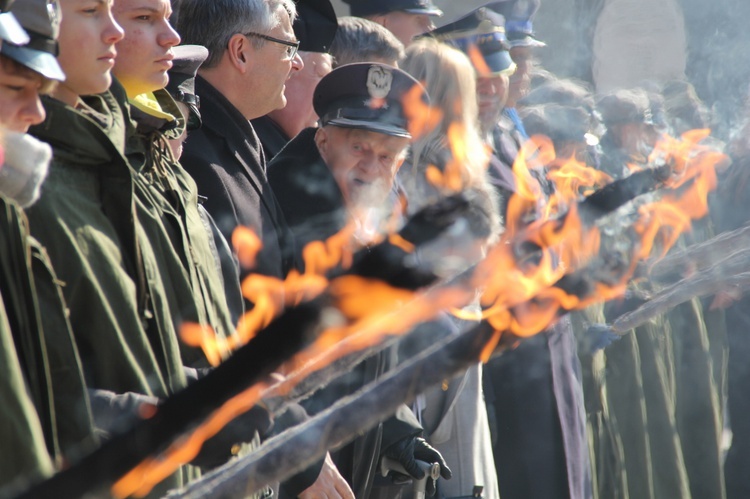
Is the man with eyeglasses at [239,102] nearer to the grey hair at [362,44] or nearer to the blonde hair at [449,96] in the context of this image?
the blonde hair at [449,96]

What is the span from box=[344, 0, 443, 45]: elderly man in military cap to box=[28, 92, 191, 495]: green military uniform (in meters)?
2.88

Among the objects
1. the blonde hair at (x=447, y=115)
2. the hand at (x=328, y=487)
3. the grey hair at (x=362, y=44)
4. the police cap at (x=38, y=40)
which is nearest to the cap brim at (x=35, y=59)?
the police cap at (x=38, y=40)

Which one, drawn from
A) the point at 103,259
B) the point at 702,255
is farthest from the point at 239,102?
the point at 702,255

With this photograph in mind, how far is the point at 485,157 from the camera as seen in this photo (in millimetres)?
4066

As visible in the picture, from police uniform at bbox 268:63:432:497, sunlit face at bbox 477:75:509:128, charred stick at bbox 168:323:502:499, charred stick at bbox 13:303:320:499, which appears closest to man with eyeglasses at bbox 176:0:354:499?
police uniform at bbox 268:63:432:497

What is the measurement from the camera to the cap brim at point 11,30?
206 centimetres

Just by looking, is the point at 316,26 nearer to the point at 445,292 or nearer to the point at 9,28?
the point at 445,292

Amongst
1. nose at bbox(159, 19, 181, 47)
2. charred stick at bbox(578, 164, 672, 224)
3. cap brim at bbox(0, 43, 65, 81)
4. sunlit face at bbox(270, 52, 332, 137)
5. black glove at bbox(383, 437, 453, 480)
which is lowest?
black glove at bbox(383, 437, 453, 480)

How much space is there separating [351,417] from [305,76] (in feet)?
8.63

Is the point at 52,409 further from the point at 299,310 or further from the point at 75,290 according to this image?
the point at 299,310

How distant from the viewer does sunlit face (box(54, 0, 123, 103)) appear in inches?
102

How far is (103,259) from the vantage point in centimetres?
243

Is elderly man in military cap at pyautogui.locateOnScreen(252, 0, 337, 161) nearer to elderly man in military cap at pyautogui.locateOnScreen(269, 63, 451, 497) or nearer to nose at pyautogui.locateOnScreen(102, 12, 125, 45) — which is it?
elderly man in military cap at pyautogui.locateOnScreen(269, 63, 451, 497)

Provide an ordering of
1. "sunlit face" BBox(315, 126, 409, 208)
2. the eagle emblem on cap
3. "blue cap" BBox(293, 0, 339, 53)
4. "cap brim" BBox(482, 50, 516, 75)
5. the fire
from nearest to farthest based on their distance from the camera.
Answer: the fire < "sunlit face" BBox(315, 126, 409, 208) < the eagle emblem on cap < "blue cap" BBox(293, 0, 339, 53) < "cap brim" BBox(482, 50, 516, 75)
